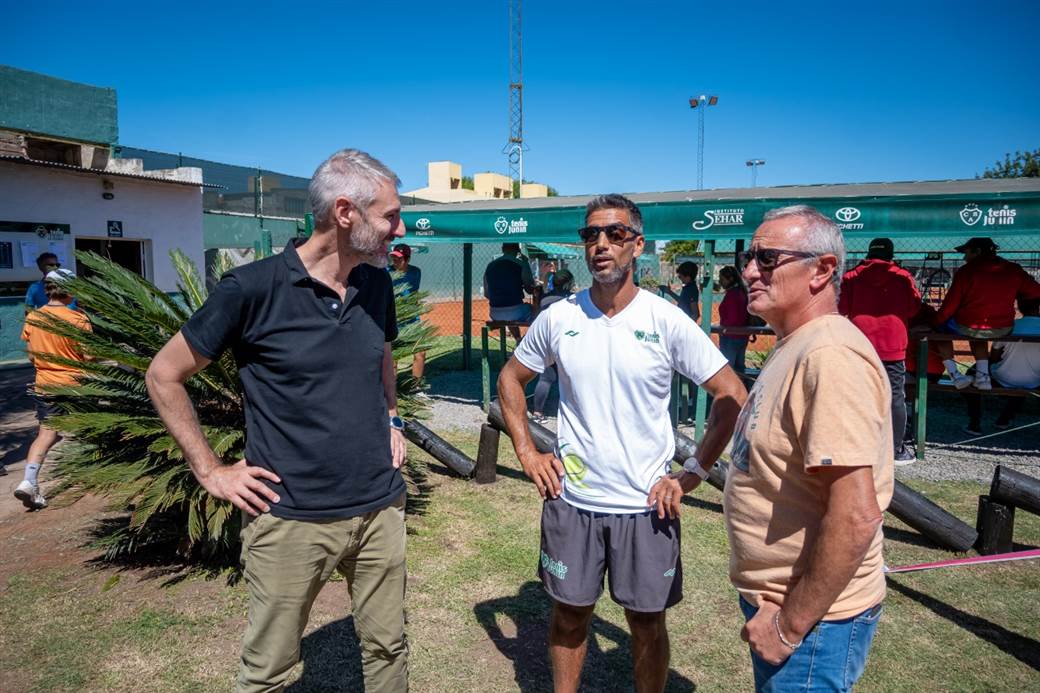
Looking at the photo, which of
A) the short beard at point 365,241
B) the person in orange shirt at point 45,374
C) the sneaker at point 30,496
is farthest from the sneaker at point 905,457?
the sneaker at point 30,496

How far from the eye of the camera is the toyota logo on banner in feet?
20.0

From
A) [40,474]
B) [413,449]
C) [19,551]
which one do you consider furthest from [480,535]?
[40,474]

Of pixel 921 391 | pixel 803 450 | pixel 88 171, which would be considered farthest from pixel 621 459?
pixel 88 171

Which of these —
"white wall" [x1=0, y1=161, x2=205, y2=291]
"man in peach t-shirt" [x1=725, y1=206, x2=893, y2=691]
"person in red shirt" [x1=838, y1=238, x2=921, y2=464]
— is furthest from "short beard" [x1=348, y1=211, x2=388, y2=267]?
"white wall" [x1=0, y1=161, x2=205, y2=291]

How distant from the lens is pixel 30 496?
204 inches

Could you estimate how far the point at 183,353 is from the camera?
80.3 inches

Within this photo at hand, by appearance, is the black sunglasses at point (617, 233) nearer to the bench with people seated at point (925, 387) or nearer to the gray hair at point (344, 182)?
the gray hair at point (344, 182)

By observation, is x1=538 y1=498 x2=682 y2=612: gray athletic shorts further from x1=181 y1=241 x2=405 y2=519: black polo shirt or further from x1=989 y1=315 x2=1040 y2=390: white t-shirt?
x1=989 y1=315 x2=1040 y2=390: white t-shirt

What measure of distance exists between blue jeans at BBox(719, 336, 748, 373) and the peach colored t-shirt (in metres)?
7.19

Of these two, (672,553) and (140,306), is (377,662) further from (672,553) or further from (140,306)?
(140,306)

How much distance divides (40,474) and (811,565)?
6.42 meters

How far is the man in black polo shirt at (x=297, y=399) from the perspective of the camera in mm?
2062

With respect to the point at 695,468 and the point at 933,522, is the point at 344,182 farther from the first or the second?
the point at 933,522

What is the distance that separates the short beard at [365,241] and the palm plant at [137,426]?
2.20 metres
